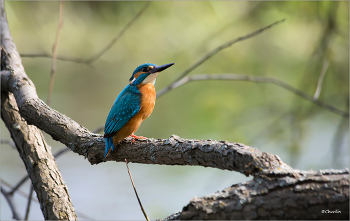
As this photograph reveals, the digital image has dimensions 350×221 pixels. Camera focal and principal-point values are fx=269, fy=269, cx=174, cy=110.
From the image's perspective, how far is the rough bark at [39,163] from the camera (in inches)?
79.0

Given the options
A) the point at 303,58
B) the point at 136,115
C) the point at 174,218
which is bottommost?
the point at 174,218

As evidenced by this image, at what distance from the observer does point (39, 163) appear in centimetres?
222

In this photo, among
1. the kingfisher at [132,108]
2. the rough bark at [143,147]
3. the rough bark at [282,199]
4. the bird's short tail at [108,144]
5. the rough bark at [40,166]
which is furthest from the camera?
the kingfisher at [132,108]

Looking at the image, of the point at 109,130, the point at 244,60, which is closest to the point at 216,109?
the point at 244,60

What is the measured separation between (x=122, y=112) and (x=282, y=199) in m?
1.54

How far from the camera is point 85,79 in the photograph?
5.95 metres

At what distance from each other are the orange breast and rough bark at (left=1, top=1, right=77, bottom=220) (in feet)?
1.86

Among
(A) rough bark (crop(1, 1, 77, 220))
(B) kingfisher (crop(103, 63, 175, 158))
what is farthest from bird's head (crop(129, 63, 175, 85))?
(A) rough bark (crop(1, 1, 77, 220))

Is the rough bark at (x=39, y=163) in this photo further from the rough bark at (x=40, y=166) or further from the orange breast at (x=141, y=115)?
the orange breast at (x=141, y=115)

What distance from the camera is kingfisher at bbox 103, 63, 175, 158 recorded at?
2238 mm

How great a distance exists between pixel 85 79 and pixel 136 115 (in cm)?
390

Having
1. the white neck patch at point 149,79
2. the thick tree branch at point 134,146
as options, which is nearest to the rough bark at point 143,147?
the thick tree branch at point 134,146

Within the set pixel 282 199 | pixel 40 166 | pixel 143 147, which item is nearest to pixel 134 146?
pixel 143 147

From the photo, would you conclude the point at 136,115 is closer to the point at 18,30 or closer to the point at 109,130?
the point at 109,130
